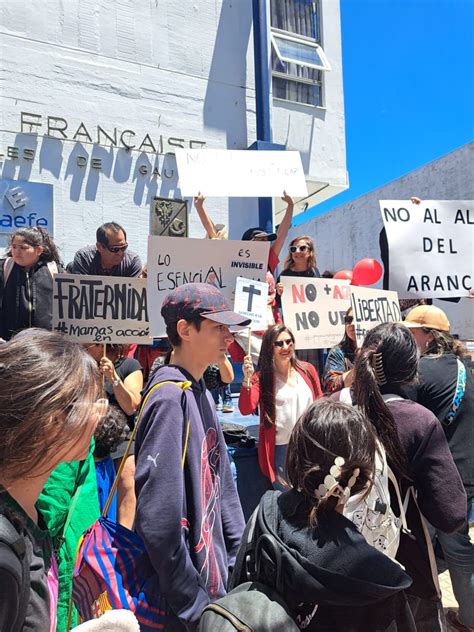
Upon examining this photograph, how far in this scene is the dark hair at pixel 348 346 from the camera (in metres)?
4.41

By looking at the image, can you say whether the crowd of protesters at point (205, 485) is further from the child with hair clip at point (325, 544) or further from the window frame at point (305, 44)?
the window frame at point (305, 44)

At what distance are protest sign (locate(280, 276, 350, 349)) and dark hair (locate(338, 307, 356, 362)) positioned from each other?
0.05 meters

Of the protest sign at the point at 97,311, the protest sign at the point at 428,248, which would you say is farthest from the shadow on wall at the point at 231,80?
the protest sign at the point at 97,311

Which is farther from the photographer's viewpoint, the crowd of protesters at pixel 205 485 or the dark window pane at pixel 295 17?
the dark window pane at pixel 295 17

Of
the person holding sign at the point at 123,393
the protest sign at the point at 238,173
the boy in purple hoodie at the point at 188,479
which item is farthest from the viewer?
the protest sign at the point at 238,173

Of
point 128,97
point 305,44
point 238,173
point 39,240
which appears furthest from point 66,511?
point 305,44

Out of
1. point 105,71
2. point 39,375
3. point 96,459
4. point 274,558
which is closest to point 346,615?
point 274,558

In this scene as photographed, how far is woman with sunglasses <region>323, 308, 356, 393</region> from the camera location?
400 centimetres

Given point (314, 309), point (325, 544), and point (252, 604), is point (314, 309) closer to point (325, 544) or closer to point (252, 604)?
point (325, 544)

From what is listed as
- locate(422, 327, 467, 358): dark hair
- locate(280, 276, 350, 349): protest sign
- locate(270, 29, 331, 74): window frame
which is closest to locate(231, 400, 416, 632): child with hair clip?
locate(422, 327, 467, 358): dark hair

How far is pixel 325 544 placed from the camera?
1409 mm

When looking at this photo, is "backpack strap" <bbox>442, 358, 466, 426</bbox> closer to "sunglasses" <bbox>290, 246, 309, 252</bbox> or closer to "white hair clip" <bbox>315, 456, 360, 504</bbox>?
"white hair clip" <bbox>315, 456, 360, 504</bbox>

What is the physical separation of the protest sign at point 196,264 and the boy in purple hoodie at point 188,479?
1430 mm

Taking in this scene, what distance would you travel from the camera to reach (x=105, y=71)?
Result: 9117 millimetres
